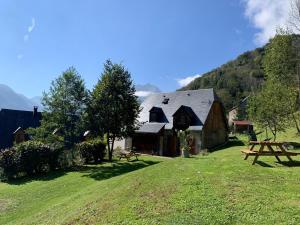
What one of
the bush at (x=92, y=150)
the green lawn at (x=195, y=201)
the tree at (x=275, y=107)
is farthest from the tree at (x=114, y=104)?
the green lawn at (x=195, y=201)

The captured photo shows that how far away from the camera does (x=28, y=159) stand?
26.8 metres

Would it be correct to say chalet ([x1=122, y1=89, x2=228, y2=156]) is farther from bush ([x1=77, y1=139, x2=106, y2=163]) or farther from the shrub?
the shrub

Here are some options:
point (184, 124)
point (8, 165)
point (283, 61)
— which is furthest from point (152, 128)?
point (8, 165)

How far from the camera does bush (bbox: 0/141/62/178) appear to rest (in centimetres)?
2611

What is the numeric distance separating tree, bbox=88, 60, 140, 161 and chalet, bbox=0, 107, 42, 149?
70.9 feet

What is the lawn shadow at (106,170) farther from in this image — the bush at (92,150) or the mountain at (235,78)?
the mountain at (235,78)

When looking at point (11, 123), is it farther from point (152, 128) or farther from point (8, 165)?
point (8, 165)

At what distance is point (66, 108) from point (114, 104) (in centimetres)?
480

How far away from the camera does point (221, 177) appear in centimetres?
1327

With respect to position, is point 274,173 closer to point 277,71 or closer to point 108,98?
point 108,98

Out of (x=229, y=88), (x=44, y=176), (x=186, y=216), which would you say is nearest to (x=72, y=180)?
(x=44, y=176)

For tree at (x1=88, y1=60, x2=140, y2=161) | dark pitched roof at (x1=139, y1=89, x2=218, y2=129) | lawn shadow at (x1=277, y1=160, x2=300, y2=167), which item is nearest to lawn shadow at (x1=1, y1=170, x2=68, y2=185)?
tree at (x1=88, y1=60, x2=140, y2=161)

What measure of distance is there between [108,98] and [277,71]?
21662 mm

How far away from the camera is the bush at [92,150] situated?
104 ft
